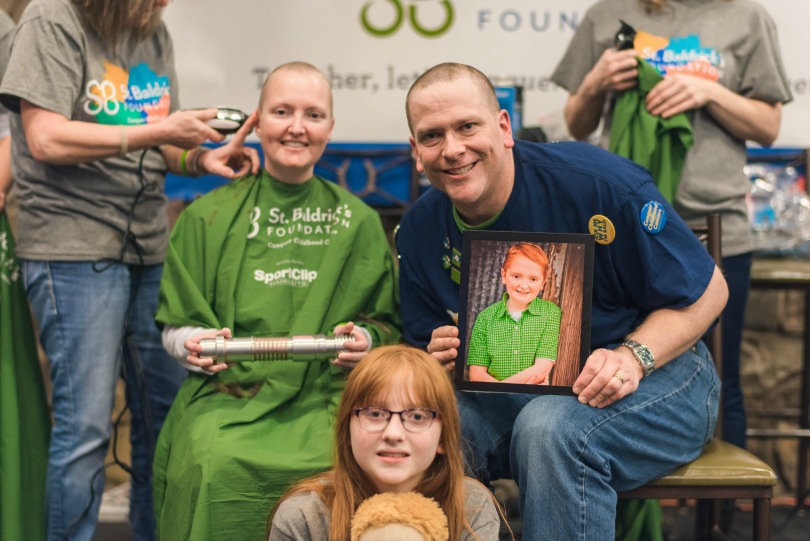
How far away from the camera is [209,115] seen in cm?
260

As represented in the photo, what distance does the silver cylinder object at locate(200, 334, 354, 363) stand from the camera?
2.27 meters

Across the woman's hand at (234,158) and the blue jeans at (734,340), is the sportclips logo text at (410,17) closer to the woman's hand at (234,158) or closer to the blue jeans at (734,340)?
the woman's hand at (234,158)

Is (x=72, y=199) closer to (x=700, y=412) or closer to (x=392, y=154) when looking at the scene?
(x=392, y=154)

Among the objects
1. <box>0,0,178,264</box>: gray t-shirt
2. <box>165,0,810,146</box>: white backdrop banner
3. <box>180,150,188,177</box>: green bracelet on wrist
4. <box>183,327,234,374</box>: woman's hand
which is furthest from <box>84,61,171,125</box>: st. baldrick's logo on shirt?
<box>165,0,810,146</box>: white backdrop banner

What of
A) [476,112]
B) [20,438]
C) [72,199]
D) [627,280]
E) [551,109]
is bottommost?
[20,438]

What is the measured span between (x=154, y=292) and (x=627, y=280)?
1348mm

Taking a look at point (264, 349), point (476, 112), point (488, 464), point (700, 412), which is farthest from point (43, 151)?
point (700, 412)

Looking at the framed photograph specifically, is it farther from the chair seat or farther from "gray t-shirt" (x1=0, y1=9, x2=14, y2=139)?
"gray t-shirt" (x1=0, y1=9, x2=14, y2=139)

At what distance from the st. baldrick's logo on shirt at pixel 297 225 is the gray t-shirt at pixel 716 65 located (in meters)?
0.96

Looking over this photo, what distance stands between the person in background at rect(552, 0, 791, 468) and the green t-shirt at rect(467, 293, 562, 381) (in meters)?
0.88

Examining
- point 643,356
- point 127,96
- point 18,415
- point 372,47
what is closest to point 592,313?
point 643,356

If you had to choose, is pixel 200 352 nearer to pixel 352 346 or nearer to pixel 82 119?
pixel 352 346

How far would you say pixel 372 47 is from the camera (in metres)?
3.57

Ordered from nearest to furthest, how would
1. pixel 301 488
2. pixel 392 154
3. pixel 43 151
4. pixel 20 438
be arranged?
pixel 301 488 < pixel 43 151 < pixel 20 438 < pixel 392 154
